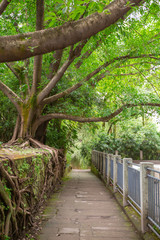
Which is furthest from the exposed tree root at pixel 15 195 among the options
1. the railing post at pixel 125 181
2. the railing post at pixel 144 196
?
the railing post at pixel 125 181

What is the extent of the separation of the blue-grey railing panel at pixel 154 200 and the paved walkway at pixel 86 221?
28.4 inches

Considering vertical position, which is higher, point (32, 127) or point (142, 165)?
point (32, 127)

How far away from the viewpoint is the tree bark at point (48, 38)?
9.82ft

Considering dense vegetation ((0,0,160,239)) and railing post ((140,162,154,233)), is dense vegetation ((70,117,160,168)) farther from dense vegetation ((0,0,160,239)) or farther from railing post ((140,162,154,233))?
railing post ((140,162,154,233))

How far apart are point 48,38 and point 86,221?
4.38 m

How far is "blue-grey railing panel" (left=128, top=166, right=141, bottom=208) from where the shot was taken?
5.46 meters

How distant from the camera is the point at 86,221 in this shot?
5699 mm

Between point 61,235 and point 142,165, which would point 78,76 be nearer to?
point 142,165

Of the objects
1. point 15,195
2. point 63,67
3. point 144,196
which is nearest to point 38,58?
point 63,67

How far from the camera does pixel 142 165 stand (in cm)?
492

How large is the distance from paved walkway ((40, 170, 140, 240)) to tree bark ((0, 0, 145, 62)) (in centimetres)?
352

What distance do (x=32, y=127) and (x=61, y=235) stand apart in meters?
6.27

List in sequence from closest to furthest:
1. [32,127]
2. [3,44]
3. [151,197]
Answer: [3,44] < [151,197] < [32,127]

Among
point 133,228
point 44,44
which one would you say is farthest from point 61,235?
point 44,44
